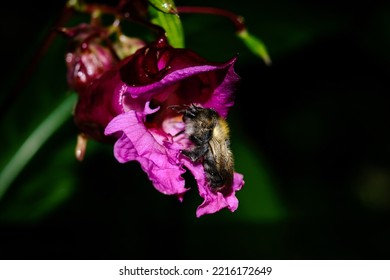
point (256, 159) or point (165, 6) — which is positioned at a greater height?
point (165, 6)

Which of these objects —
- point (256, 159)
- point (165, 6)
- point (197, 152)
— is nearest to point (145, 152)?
point (197, 152)

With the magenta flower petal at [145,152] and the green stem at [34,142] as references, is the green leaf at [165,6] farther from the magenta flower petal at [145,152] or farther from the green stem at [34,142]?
the green stem at [34,142]

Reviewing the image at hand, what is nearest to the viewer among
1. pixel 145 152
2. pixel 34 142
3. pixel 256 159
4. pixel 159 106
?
pixel 145 152

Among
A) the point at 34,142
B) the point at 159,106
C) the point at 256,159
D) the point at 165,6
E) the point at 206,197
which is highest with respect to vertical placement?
the point at 165,6

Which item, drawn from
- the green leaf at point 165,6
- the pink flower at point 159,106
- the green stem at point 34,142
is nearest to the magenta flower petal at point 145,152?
the pink flower at point 159,106

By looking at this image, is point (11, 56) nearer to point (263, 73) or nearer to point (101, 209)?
point (101, 209)

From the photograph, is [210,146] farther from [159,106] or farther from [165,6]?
[165,6]
